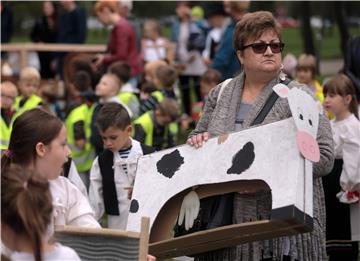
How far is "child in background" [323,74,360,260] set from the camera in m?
7.62

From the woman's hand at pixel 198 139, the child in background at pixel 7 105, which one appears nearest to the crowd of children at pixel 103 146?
the child in background at pixel 7 105

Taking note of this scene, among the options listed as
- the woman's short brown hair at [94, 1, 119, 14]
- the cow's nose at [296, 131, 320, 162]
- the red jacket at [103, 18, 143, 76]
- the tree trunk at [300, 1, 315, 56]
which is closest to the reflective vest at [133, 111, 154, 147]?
the woman's short brown hair at [94, 1, 119, 14]

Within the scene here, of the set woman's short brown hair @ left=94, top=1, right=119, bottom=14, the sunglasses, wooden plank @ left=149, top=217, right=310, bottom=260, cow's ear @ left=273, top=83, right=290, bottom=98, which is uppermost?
woman's short brown hair @ left=94, top=1, right=119, bottom=14

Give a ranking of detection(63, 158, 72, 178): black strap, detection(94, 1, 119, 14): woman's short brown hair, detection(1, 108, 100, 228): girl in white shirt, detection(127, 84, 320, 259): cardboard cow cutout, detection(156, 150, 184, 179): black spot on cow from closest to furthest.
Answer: detection(127, 84, 320, 259): cardboard cow cutout < detection(1, 108, 100, 228): girl in white shirt < detection(156, 150, 184, 179): black spot on cow < detection(63, 158, 72, 178): black strap < detection(94, 1, 119, 14): woman's short brown hair

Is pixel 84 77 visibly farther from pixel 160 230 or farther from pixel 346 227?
pixel 160 230

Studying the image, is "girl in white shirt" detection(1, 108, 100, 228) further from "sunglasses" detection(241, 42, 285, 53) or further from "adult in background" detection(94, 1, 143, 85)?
"adult in background" detection(94, 1, 143, 85)

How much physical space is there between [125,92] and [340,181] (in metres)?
4.20

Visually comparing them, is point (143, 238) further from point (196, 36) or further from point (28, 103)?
point (196, 36)

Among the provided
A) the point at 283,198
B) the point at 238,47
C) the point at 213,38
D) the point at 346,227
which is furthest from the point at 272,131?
the point at 213,38

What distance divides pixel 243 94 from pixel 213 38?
9.77m

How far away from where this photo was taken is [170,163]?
5.34 m

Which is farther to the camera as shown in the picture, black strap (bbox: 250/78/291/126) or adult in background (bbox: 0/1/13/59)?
adult in background (bbox: 0/1/13/59)

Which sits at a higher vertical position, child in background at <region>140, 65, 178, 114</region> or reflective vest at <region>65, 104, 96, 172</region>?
child in background at <region>140, 65, 178, 114</region>

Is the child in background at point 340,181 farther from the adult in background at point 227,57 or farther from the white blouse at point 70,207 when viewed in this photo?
the adult in background at point 227,57
